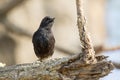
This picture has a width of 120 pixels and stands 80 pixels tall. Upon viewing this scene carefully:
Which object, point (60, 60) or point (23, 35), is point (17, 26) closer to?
point (23, 35)

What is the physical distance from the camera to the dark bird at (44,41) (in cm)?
275

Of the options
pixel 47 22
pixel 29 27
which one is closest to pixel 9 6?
pixel 29 27

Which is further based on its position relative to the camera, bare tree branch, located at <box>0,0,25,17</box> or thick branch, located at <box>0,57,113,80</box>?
bare tree branch, located at <box>0,0,25,17</box>

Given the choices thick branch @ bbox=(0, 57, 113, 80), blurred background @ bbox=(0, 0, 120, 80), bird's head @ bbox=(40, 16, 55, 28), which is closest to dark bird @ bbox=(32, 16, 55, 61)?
bird's head @ bbox=(40, 16, 55, 28)

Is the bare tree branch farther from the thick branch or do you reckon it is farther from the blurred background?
the thick branch

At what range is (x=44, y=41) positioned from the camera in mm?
2777

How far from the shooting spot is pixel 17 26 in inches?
217

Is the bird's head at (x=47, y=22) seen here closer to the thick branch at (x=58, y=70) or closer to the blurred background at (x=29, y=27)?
the thick branch at (x=58, y=70)

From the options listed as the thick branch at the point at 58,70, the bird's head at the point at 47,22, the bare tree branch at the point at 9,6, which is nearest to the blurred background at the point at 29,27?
the bare tree branch at the point at 9,6

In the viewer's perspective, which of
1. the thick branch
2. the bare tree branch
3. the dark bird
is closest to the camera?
the thick branch

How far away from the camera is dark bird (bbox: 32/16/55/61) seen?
9.04ft

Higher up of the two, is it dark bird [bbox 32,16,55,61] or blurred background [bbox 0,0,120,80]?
blurred background [bbox 0,0,120,80]

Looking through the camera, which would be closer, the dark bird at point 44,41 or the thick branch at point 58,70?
the thick branch at point 58,70

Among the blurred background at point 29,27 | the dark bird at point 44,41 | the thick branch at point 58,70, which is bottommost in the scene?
the thick branch at point 58,70
